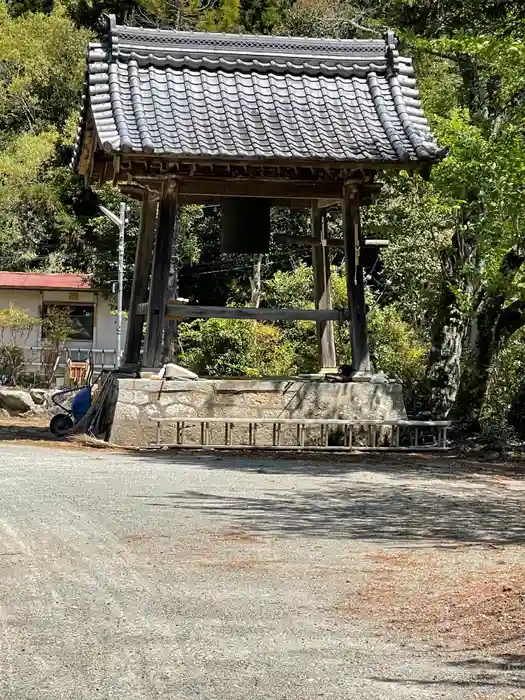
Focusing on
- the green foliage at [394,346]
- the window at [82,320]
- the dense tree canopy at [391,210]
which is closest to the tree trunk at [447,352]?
the dense tree canopy at [391,210]

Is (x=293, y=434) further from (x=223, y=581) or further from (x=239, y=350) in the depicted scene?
(x=239, y=350)

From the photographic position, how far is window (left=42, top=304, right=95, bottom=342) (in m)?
39.0

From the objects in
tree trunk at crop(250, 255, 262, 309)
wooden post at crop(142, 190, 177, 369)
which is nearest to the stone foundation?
wooden post at crop(142, 190, 177, 369)

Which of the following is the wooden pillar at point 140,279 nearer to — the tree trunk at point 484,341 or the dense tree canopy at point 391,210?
the dense tree canopy at point 391,210

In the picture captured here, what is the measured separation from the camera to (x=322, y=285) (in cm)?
1616

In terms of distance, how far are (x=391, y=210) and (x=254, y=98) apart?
9.70 meters

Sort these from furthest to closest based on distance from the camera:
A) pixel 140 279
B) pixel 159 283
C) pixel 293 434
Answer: pixel 140 279
pixel 293 434
pixel 159 283

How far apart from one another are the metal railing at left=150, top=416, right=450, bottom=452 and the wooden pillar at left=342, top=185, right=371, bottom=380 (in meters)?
0.80

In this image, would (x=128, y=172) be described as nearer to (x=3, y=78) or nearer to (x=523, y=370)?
(x=523, y=370)

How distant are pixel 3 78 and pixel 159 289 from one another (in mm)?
31342

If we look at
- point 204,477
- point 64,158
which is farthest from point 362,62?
point 64,158

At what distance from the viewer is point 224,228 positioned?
1453 centimetres

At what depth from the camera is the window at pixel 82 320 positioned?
1535 inches

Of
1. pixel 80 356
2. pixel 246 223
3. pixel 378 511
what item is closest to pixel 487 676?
pixel 378 511
